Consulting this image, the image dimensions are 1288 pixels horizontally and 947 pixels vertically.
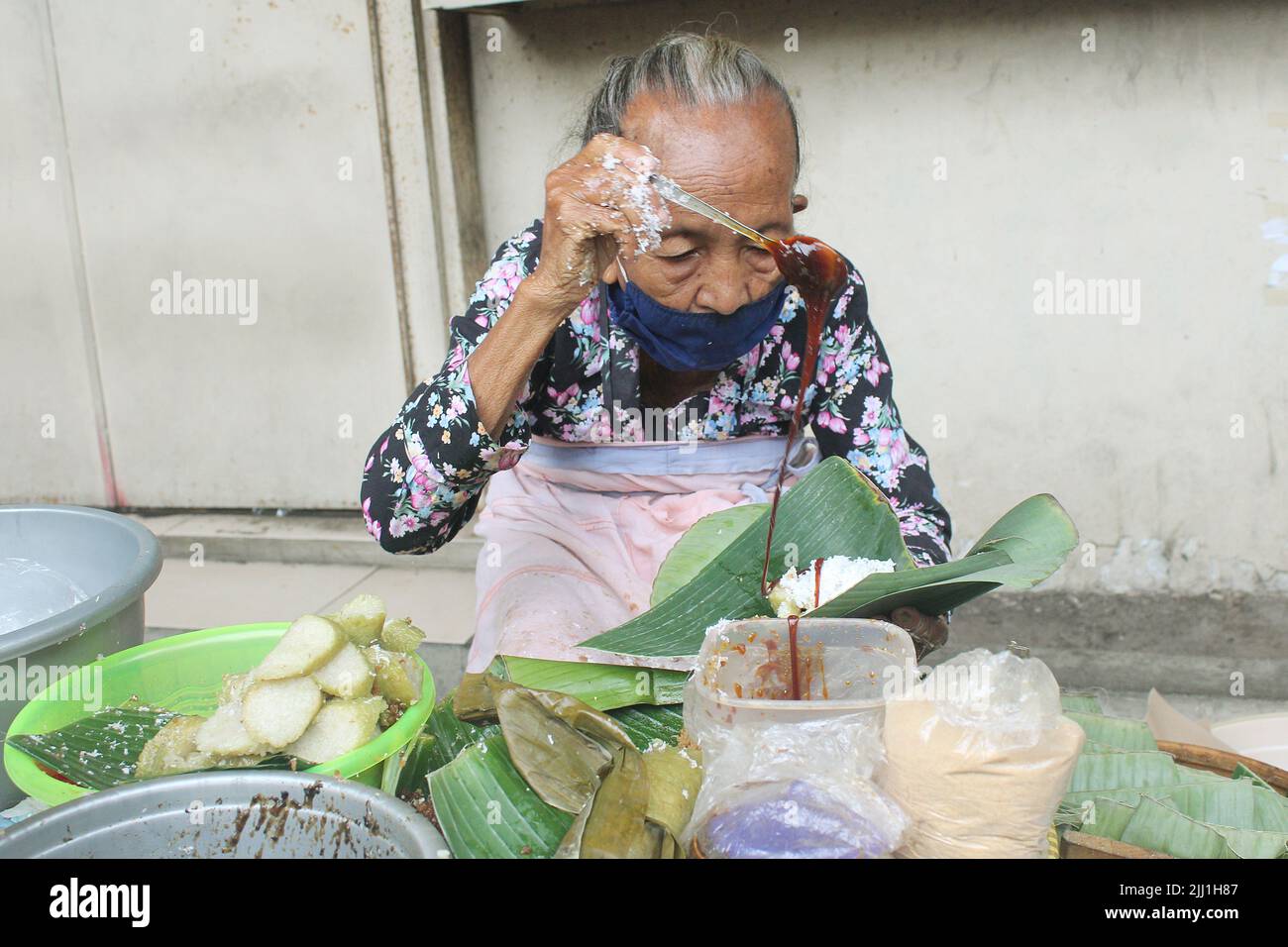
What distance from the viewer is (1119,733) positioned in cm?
179

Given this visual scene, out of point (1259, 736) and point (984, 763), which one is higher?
point (984, 763)

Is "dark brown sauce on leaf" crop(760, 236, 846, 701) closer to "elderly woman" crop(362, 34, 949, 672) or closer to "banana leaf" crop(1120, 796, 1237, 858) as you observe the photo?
"elderly woman" crop(362, 34, 949, 672)

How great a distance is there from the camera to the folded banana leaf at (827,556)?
1.54m

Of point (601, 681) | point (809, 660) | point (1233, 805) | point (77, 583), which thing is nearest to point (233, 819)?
point (601, 681)

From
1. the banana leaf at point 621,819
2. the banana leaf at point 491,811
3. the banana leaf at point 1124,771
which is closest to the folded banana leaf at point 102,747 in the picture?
the banana leaf at point 491,811

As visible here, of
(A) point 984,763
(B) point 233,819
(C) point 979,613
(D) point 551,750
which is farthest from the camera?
(C) point 979,613

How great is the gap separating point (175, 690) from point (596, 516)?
0.95 meters

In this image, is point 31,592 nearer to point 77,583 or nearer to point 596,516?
point 77,583

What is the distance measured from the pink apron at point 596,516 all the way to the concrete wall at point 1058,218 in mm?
1570

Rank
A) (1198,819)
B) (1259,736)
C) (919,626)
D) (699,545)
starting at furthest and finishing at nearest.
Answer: (1259,736) → (699,545) → (919,626) → (1198,819)

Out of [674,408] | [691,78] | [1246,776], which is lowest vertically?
[1246,776]

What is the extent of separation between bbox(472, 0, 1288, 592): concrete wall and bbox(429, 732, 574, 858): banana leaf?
2887 millimetres

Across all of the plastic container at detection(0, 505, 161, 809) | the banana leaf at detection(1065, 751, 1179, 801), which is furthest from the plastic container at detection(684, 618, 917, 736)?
the plastic container at detection(0, 505, 161, 809)

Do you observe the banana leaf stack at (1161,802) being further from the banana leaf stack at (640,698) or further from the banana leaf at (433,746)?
the banana leaf at (433,746)
